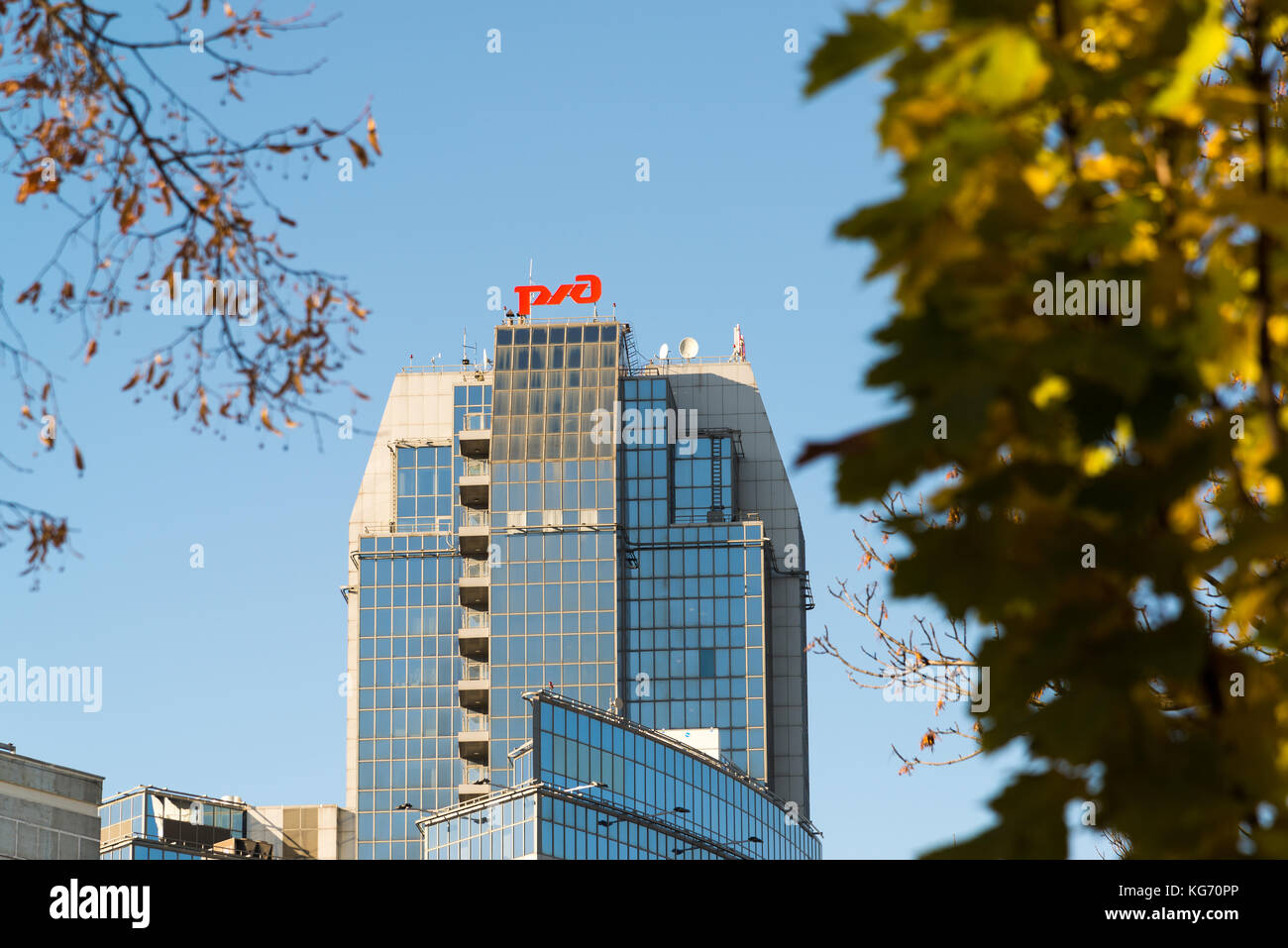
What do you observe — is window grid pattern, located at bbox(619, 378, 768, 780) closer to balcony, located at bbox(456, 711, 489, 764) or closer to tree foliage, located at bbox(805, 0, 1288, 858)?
balcony, located at bbox(456, 711, 489, 764)

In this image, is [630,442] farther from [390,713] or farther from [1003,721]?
[1003,721]

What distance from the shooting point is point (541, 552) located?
419 ft

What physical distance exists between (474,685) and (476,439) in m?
21.4

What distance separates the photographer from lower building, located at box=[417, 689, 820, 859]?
78.6 m

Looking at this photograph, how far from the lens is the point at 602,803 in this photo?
275ft

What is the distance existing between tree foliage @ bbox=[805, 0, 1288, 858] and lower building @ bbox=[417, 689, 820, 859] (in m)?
75.5

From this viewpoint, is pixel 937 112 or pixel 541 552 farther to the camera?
pixel 541 552

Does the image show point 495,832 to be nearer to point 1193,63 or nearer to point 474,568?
point 474,568

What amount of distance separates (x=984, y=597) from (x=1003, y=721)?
0.29 metres

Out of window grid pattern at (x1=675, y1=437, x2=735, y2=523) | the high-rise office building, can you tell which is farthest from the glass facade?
window grid pattern at (x1=675, y1=437, x2=735, y2=523)

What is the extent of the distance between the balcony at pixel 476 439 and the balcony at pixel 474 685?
1847cm

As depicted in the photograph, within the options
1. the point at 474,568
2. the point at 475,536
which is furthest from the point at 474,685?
the point at 475,536

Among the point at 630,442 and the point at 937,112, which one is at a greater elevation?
the point at 630,442
